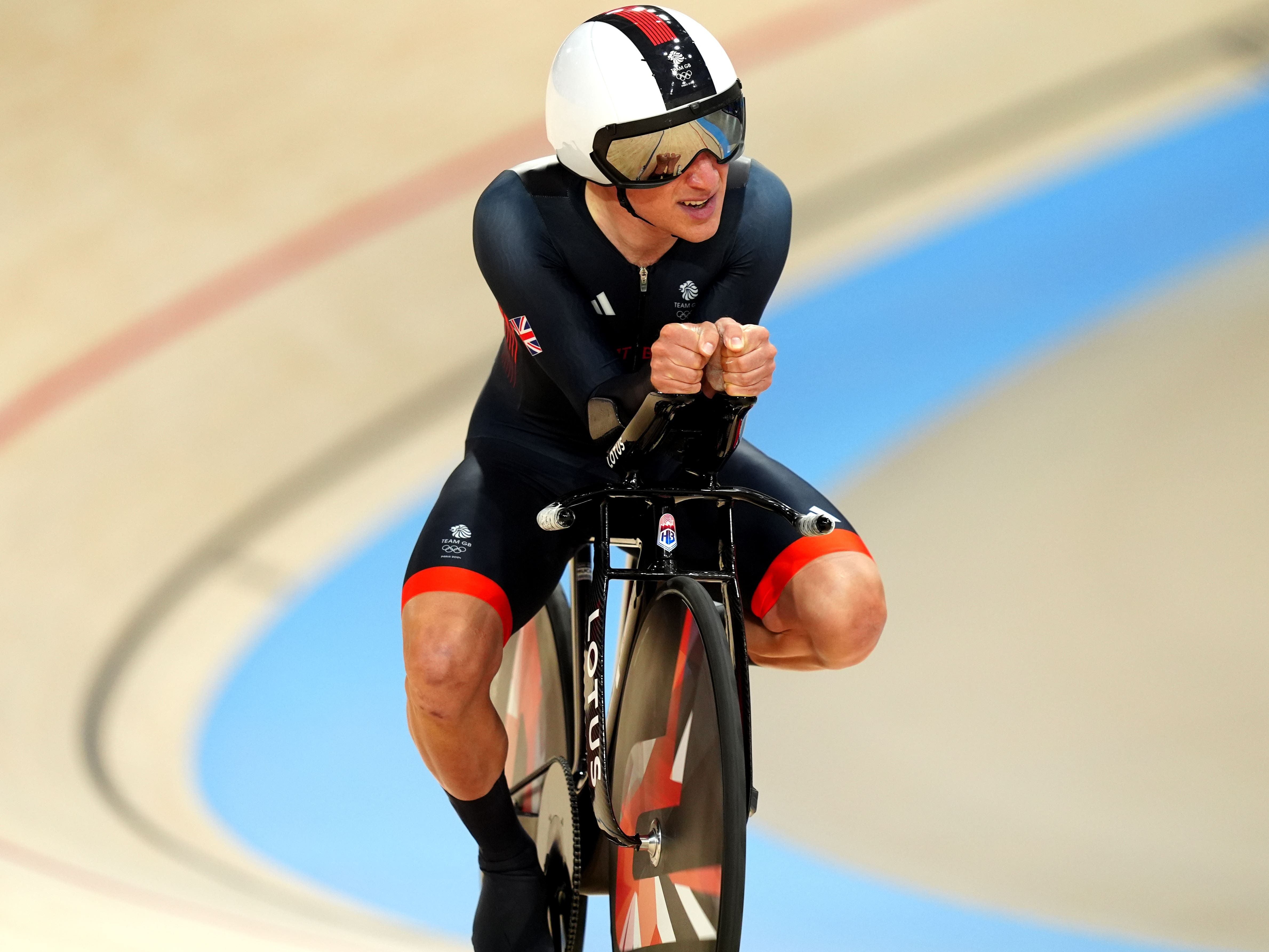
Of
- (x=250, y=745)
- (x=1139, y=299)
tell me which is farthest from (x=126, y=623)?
(x=1139, y=299)

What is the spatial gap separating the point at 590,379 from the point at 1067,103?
5.37m

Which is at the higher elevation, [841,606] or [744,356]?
[744,356]

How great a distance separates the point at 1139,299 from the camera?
19.5 feet

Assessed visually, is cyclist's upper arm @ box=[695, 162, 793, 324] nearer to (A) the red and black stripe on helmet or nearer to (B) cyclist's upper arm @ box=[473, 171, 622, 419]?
(B) cyclist's upper arm @ box=[473, 171, 622, 419]

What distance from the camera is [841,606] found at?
87.3 inches

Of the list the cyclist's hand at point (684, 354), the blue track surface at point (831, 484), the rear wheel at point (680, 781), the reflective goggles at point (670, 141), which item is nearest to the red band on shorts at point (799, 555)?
the rear wheel at point (680, 781)

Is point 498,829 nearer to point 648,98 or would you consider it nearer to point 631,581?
point 631,581

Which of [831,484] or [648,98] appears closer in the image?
[648,98]

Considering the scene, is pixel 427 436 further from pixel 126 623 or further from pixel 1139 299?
pixel 1139 299

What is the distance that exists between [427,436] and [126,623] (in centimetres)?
130

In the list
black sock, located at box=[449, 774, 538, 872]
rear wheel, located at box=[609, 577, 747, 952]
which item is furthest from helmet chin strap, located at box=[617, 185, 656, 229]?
black sock, located at box=[449, 774, 538, 872]

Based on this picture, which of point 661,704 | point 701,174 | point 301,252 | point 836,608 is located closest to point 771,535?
point 836,608

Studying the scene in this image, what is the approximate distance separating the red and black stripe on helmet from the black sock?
3.55ft

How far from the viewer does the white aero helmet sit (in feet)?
6.64
